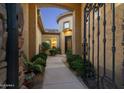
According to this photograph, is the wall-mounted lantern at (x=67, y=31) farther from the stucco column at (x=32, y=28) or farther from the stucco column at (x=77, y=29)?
the stucco column at (x=32, y=28)

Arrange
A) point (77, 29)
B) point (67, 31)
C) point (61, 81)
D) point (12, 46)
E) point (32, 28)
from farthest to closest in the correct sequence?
point (67, 31) → point (77, 29) → point (32, 28) → point (61, 81) → point (12, 46)

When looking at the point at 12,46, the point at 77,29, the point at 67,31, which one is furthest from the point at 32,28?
the point at 67,31

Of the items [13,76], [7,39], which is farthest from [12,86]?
[7,39]

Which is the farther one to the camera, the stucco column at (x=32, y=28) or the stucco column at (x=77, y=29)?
the stucco column at (x=77, y=29)

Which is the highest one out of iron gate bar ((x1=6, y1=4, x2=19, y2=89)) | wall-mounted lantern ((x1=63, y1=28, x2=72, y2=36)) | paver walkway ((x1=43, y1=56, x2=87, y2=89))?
wall-mounted lantern ((x1=63, y1=28, x2=72, y2=36))

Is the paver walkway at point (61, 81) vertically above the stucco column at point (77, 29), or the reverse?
the stucco column at point (77, 29)

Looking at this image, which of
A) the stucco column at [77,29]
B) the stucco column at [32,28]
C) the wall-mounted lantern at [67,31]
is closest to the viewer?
the stucco column at [32,28]

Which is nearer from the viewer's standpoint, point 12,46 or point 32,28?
point 12,46

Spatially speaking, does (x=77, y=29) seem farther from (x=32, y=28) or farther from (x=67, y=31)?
(x=67, y=31)

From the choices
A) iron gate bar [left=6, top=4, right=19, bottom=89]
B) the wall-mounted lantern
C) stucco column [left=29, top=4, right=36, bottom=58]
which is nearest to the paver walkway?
iron gate bar [left=6, top=4, right=19, bottom=89]

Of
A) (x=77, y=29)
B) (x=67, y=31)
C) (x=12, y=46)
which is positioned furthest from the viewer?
(x=67, y=31)

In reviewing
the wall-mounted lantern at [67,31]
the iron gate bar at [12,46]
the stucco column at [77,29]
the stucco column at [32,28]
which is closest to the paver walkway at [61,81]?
the iron gate bar at [12,46]

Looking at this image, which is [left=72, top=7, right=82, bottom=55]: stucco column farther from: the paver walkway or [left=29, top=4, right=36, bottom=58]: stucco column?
the paver walkway

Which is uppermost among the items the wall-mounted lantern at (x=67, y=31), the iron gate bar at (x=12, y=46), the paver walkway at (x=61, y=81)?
the wall-mounted lantern at (x=67, y=31)
